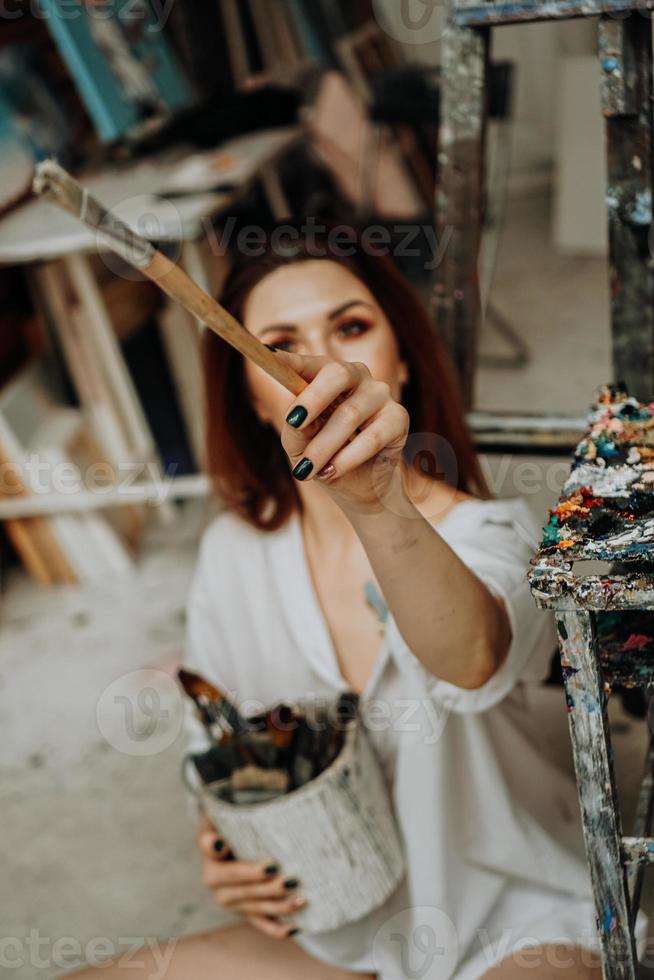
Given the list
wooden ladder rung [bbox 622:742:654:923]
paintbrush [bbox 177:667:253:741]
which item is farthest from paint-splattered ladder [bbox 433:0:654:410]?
paintbrush [bbox 177:667:253:741]

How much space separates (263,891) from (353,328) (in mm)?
712

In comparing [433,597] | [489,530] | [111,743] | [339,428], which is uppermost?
[339,428]

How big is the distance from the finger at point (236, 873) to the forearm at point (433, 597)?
13.4 inches

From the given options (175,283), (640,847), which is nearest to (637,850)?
(640,847)

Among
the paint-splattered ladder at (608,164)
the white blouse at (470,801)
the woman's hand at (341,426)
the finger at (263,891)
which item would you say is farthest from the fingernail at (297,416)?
the paint-splattered ladder at (608,164)

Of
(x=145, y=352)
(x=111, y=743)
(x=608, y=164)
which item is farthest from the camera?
(x=145, y=352)

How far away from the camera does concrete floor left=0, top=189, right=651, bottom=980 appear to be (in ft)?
6.33

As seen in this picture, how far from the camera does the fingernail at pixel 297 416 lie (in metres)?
0.82

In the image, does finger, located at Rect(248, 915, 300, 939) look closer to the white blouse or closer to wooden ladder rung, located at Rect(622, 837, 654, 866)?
the white blouse

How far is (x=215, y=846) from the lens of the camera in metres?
1.30

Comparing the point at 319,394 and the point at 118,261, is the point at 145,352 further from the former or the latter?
the point at 319,394

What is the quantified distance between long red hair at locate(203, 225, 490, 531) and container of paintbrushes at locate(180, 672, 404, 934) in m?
0.35

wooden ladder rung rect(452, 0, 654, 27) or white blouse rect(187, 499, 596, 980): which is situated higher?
wooden ladder rung rect(452, 0, 654, 27)

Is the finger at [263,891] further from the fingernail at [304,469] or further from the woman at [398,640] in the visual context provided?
the fingernail at [304,469]
